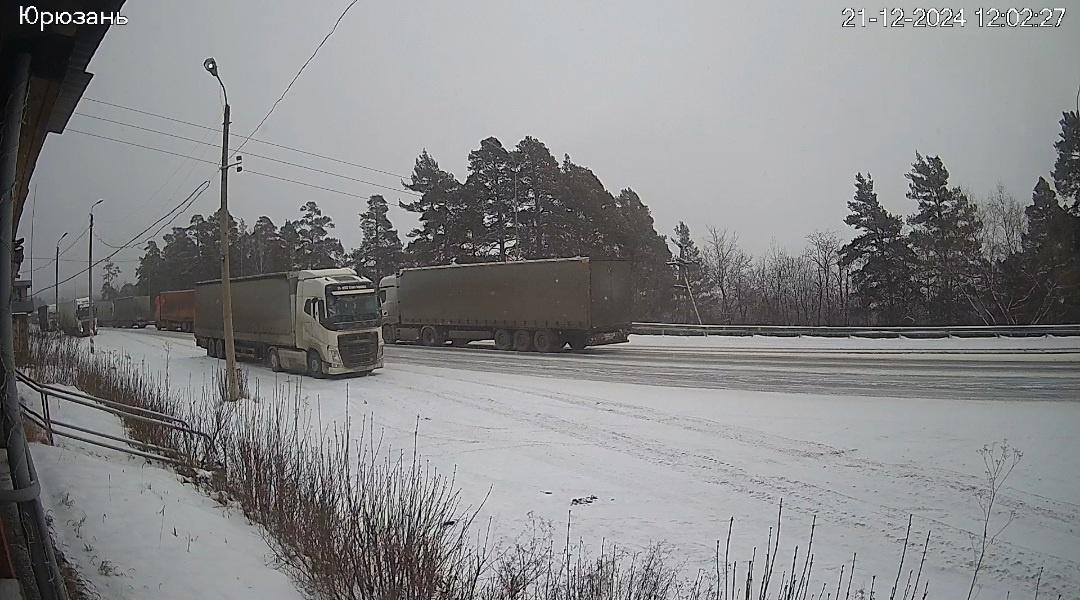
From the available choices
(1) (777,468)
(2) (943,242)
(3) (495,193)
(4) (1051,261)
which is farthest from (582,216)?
(4) (1051,261)

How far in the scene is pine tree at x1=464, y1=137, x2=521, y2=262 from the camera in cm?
3291

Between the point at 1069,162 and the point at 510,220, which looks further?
the point at 510,220

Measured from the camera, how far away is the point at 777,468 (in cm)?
801

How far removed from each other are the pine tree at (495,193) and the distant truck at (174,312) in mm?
13483

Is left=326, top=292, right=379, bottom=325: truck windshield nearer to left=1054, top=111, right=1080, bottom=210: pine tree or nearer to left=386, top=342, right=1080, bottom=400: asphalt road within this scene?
left=386, top=342, right=1080, bottom=400: asphalt road

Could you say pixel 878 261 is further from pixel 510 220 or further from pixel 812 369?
pixel 510 220

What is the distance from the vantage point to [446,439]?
1014 centimetres

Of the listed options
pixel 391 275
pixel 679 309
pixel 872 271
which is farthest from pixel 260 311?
pixel 679 309

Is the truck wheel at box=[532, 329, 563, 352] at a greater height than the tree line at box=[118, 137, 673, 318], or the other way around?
the tree line at box=[118, 137, 673, 318]

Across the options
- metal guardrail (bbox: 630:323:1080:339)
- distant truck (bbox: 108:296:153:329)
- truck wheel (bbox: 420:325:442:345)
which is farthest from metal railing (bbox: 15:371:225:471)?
distant truck (bbox: 108:296:153:329)

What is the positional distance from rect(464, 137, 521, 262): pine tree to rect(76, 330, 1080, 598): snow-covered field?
19.7m

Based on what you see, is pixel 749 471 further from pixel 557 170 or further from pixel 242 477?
pixel 557 170

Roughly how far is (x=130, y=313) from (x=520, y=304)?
763 inches

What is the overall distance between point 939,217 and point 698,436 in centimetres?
429
